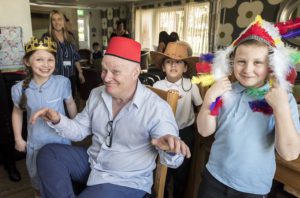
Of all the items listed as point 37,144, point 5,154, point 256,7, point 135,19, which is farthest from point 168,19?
point 37,144

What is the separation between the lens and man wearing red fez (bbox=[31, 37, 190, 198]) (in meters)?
1.04

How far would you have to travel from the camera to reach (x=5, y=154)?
220cm

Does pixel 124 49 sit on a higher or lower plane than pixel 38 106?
higher

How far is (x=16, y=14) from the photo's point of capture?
270cm

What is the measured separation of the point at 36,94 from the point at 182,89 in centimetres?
89

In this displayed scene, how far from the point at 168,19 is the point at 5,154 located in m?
5.81

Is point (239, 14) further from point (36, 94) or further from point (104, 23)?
point (104, 23)

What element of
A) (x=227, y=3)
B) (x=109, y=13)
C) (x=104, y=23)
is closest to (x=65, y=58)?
(x=227, y=3)

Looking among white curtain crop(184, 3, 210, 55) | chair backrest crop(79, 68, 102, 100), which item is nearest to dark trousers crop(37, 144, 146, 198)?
chair backrest crop(79, 68, 102, 100)

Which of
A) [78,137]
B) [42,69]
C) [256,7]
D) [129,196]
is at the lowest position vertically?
[129,196]

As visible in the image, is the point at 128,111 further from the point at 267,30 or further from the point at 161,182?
the point at 267,30

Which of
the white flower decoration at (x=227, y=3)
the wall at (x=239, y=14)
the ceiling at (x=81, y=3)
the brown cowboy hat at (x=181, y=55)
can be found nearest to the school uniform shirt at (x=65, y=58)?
the brown cowboy hat at (x=181, y=55)

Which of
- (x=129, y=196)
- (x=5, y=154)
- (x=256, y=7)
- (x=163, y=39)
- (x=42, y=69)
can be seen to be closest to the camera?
(x=129, y=196)

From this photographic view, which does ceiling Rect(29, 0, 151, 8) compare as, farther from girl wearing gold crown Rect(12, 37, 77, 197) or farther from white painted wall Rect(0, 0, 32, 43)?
girl wearing gold crown Rect(12, 37, 77, 197)
